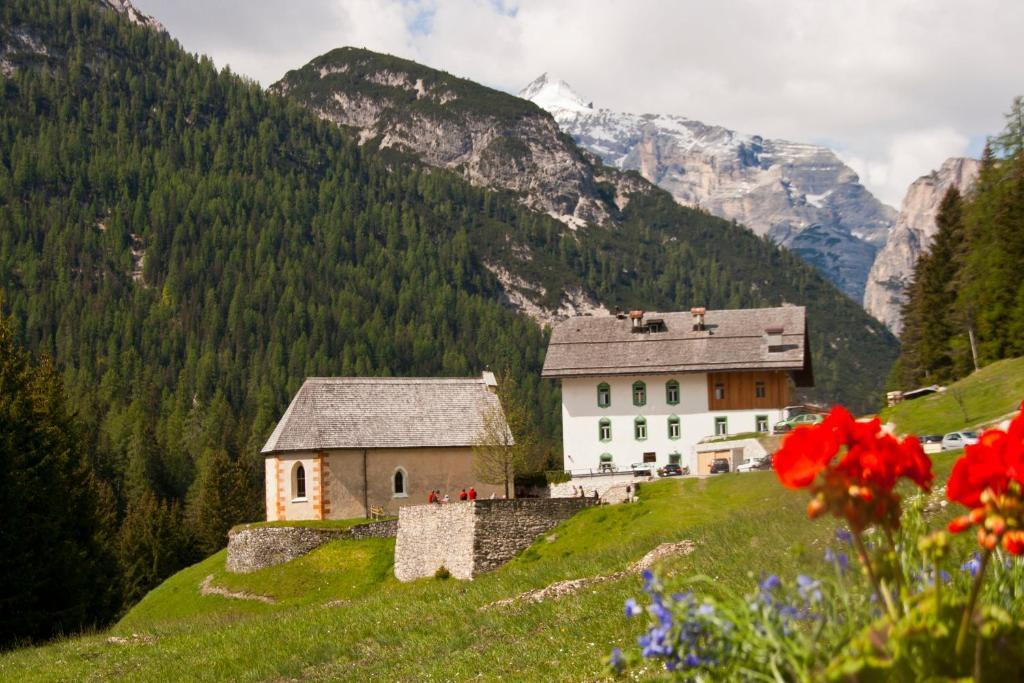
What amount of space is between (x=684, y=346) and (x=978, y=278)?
19.2 metres

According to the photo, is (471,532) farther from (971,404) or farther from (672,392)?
(672,392)

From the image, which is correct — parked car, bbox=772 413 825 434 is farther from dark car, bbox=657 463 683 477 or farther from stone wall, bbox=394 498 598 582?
stone wall, bbox=394 498 598 582

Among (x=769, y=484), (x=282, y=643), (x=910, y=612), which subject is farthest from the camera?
(x=769, y=484)

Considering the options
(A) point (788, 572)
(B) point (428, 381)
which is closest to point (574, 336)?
(B) point (428, 381)

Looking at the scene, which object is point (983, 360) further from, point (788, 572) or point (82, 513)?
point (788, 572)

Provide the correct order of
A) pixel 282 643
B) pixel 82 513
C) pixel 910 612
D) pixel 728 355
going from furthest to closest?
pixel 728 355 < pixel 82 513 < pixel 282 643 < pixel 910 612

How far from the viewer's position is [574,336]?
74.3 metres

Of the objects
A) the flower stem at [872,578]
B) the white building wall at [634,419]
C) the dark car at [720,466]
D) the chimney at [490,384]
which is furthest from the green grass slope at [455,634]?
the white building wall at [634,419]

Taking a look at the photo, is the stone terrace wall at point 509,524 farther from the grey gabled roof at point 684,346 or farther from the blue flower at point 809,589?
the blue flower at point 809,589

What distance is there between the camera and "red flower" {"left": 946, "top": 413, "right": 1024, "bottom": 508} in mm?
5906

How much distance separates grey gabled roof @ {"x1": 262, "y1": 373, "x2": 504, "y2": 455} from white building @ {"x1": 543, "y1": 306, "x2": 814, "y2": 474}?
25.4ft

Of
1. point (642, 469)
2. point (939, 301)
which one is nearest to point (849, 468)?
point (642, 469)

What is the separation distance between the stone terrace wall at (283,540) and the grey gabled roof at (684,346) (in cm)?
2016

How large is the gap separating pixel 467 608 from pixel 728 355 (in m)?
48.3
